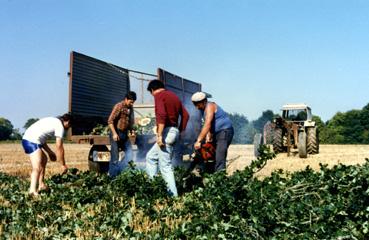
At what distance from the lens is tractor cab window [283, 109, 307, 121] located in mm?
17516

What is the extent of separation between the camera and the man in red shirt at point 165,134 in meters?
6.40

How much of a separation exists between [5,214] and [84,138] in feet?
13.7

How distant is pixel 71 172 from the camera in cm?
816

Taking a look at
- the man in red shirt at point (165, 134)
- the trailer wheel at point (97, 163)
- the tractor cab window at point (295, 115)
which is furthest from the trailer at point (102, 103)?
the tractor cab window at point (295, 115)

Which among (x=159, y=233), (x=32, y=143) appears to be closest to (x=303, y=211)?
(x=159, y=233)

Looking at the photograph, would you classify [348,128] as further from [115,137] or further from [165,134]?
[165,134]

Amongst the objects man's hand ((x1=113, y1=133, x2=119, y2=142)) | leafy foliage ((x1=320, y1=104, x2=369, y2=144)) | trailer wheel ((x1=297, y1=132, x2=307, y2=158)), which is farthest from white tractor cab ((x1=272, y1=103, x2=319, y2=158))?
leafy foliage ((x1=320, y1=104, x2=369, y2=144))

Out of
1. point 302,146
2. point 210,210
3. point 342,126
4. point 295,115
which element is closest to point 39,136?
point 210,210

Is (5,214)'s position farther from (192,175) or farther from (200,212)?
→ (192,175)

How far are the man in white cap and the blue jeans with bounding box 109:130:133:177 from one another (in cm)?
215

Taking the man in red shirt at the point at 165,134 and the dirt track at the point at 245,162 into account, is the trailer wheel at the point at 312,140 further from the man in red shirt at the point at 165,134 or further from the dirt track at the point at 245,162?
the man in red shirt at the point at 165,134

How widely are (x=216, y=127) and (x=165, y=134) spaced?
110cm

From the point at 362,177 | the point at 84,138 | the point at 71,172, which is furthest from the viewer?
the point at 84,138

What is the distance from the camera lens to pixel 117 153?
8.80 m
